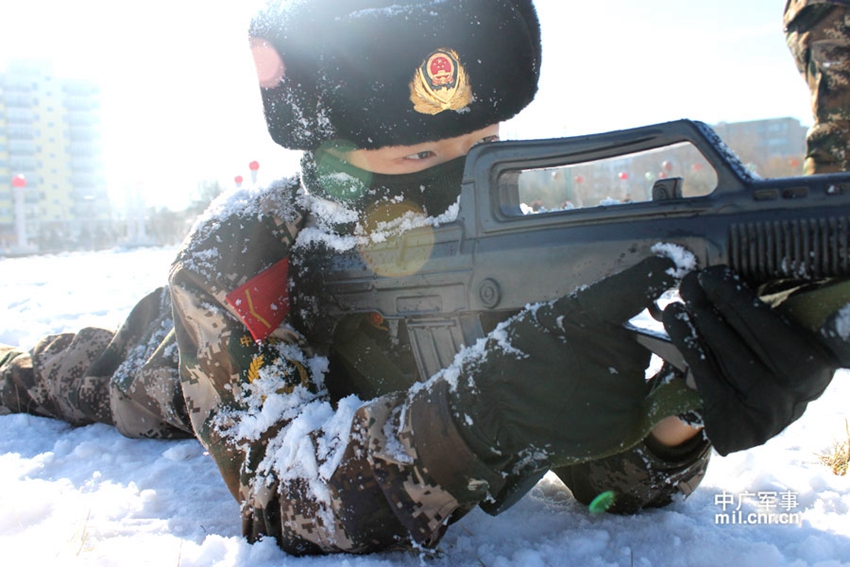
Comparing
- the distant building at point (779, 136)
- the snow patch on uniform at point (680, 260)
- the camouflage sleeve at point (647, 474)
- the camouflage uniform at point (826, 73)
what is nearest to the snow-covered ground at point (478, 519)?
the camouflage sleeve at point (647, 474)

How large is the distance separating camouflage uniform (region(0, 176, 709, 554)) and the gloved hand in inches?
2.6

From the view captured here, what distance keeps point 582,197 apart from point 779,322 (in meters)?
35.3

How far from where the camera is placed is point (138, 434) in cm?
257

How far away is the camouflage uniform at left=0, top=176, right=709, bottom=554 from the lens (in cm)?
132

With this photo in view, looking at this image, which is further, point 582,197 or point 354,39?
point 582,197

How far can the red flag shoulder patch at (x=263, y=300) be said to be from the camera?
63.7 inches

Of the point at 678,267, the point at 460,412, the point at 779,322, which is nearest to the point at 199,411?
the point at 460,412

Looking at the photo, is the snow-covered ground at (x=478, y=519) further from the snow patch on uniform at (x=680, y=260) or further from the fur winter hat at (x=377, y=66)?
the fur winter hat at (x=377, y=66)

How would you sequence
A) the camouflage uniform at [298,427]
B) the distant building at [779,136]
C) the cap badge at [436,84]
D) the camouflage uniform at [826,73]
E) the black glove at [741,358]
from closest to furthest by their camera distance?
the black glove at [741,358]
the camouflage uniform at [298,427]
the cap badge at [436,84]
the camouflage uniform at [826,73]
the distant building at [779,136]

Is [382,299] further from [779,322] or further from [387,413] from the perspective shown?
[779,322]

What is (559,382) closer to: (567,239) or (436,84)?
(567,239)

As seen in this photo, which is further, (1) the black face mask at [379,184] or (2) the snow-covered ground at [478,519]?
(1) the black face mask at [379,184]

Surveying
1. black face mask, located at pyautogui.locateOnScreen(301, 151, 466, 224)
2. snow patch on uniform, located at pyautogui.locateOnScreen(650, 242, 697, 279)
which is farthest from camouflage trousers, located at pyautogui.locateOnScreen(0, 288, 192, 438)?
snow patch on uniform, located at pyautogui.locateOnScreen(650, 242, 697, 279)

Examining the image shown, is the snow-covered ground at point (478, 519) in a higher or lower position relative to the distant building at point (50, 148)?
lower
